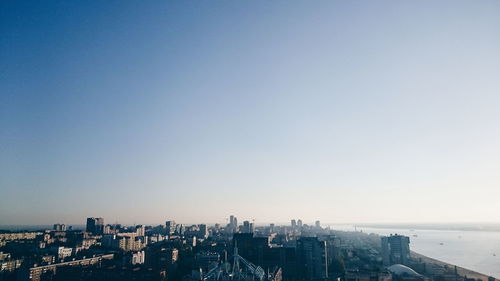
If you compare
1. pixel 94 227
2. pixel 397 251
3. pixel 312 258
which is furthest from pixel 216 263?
pixel 94 227

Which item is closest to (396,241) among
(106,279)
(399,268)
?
(399,268)

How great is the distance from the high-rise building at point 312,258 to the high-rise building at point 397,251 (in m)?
10.7

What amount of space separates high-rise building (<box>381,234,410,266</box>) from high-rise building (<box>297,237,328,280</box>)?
10.7 meters

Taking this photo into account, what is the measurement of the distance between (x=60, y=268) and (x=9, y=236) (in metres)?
21.3

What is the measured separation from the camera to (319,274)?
2492cm

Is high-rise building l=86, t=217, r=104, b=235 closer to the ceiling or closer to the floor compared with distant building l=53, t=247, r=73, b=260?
closer to the ceiling

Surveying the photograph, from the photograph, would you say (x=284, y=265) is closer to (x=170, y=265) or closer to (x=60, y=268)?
(x=170, y=265)

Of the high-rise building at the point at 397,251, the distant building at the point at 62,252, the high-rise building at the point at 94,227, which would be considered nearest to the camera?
the distant building at the point at 62,252

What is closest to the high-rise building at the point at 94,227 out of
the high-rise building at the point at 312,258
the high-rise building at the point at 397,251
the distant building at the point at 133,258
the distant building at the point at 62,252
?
the distant building at the point at 62,252

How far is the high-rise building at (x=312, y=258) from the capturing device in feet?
81.4

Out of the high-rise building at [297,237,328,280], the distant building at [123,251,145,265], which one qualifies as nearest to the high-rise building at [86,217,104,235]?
the distant building at [123,251,145,265]

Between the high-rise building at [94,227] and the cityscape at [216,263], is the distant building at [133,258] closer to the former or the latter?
the cityscape at [216,263]

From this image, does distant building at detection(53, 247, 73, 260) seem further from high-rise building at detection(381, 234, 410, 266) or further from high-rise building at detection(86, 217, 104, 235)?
high-rise building at detection(381, 234, 410, 266)

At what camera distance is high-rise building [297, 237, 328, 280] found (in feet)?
81.4
